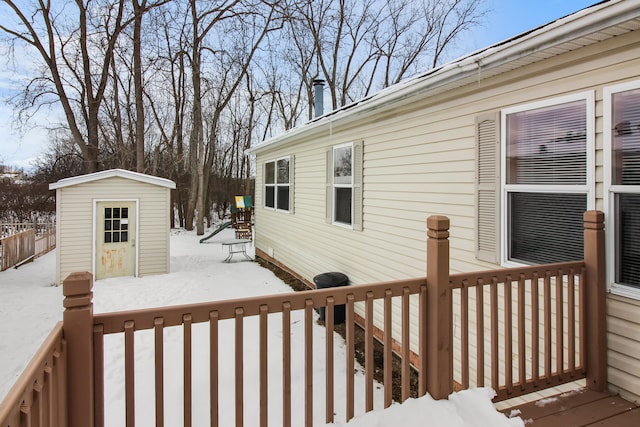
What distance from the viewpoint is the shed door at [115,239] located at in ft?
28.0

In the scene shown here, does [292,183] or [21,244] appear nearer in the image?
[292,183]

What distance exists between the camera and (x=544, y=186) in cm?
298

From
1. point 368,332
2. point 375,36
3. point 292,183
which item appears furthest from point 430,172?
point 375,36

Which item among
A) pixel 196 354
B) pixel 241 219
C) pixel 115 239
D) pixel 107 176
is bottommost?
pixel 196 354

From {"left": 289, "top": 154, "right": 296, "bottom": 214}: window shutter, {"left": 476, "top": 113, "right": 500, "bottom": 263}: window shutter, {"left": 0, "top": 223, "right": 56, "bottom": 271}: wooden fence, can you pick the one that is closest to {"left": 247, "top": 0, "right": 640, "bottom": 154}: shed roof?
{"left": 476, "top": 113, "right": 500, "bottom": 263}: window shutter

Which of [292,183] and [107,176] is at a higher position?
[107,176]

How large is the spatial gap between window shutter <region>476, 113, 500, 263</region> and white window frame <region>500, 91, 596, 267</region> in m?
0.04

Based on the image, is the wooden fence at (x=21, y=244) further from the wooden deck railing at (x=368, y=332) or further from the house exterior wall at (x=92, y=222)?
the wooden deck railing at (x=368, y=332)

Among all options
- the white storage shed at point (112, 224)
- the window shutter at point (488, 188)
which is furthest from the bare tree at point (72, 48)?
the window shutter at point (488, 188)

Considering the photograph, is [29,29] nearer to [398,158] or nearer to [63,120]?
[63,120]

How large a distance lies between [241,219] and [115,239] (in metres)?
10.4

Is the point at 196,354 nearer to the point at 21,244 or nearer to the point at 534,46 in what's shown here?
the point at 534,46

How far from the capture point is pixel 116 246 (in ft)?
28.6

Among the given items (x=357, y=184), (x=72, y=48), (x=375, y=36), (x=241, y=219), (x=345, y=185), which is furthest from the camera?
(x=241, y=219)
